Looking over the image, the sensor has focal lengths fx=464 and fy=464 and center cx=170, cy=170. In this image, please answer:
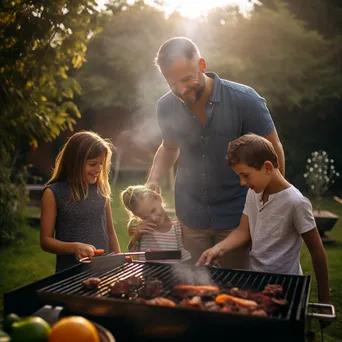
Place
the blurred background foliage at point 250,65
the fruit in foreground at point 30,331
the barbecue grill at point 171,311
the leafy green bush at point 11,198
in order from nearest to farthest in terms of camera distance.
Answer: the fruit in foreground at point 30,331, the barbecue grill at point 171,311, the leafy green bush at point 11,198, the blurred background foliage at point 250,65

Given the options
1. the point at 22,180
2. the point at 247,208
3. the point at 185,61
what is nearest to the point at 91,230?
the point at 247,208

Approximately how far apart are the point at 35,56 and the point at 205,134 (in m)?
2.63

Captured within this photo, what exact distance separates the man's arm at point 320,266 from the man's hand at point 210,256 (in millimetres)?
551

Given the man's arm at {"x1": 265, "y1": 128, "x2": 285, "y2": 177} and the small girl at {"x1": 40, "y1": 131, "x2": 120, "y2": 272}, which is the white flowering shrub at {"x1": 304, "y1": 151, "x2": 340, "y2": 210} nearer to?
the man's arm at {"x1": 265, "y1": 128, "x2": 285, "y2": 177}

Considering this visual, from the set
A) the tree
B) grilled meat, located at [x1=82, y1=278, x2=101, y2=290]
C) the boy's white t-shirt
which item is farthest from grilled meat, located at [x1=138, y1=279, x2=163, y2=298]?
the tree

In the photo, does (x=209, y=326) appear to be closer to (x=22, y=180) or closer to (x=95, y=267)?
(x=95, y=267)

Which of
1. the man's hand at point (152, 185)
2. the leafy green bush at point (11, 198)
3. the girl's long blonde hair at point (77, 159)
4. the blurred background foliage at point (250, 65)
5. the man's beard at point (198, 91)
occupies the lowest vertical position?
the leafy green bush at point (11, 198)

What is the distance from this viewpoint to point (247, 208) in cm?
311

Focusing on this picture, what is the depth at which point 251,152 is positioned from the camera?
2.75m

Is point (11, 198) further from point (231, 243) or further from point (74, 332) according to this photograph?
point (74, 332)

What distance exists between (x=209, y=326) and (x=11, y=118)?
4577 millimetres

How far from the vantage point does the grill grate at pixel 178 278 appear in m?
2.24

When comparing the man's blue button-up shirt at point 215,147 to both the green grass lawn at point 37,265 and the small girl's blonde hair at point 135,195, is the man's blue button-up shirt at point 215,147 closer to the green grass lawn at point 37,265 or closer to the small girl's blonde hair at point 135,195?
the small girl's blonde hair at point 135,195

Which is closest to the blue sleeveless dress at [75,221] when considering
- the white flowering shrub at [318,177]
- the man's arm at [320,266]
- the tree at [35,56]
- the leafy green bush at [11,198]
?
the man's arm at [320,266]
